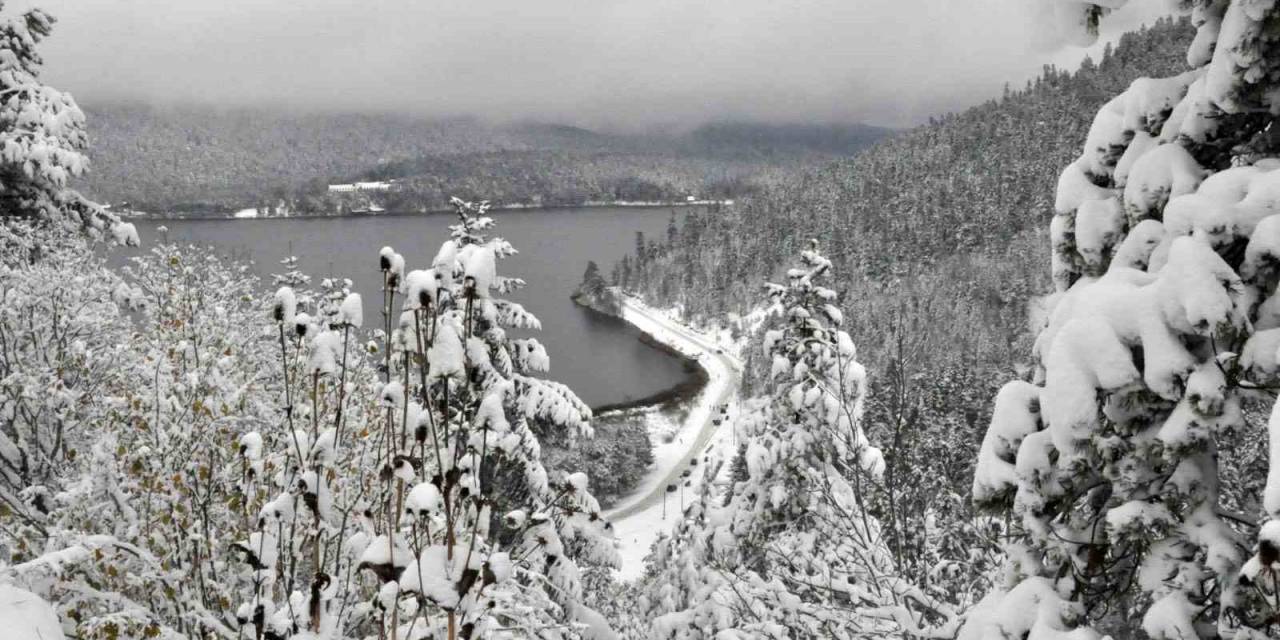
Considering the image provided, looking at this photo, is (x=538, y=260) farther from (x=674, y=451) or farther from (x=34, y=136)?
(x=34, y=136)

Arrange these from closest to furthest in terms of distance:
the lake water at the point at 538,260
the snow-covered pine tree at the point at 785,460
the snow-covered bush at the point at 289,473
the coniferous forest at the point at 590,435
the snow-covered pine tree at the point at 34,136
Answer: the coniferous forest at the point at 590,435 < the snow-covered bush at the point at 289,473 < the snow-covered pine tree at the point at 34,136 < the snow-covered pine tree at the point at 785,460 < the lake water at the point at 538,260

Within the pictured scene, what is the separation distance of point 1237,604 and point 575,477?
2.65 metres

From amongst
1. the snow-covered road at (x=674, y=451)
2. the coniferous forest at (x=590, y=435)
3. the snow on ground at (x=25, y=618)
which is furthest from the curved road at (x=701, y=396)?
the snow on ground at (x=25, y=618)

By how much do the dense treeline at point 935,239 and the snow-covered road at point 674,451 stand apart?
5.40 meters

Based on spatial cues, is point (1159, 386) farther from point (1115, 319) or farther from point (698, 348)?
point (698, 348)

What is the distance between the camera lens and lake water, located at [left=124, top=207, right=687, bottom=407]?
227 ft

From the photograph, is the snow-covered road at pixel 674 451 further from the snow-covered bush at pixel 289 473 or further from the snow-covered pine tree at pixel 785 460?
the snow-covered bush at pixel 289 473

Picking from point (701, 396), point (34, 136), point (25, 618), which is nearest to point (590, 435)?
point (34, 136)

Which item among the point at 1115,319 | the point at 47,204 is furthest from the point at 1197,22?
the point at 47,204

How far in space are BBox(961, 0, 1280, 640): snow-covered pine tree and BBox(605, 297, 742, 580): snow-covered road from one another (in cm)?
2018

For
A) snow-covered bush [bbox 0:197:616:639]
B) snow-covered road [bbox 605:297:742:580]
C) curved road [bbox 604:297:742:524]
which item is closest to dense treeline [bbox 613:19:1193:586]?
curved road [bbox 604:297:742:524]

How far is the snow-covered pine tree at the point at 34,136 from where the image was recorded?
905cm

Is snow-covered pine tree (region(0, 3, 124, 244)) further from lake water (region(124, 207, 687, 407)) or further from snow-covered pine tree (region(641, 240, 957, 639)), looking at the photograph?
lake water (region(124, 207, 687, 407))

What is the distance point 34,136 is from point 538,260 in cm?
11328
